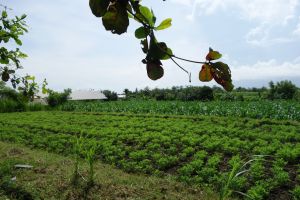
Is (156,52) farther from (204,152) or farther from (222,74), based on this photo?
(204,152)

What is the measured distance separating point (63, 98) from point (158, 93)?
10.9 m

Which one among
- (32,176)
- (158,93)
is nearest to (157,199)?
(32,176)

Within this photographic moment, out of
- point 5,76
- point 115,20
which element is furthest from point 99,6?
point 5,76

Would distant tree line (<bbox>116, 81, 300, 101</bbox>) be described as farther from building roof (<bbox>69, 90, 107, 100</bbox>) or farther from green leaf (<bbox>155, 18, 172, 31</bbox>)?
green leaf (<bbox>155, 18, 172, 31</bbox>)

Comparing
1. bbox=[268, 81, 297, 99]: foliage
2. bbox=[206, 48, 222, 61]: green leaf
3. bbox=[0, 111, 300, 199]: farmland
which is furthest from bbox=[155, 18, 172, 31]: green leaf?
bbox=[268, 81, 297, 99]: foliage

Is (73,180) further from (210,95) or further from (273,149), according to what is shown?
(210,95)

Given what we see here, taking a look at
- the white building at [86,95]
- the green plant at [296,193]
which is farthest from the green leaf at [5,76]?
the white building at [86,95]

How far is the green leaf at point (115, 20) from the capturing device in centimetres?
63

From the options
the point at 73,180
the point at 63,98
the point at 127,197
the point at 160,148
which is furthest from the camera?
the point at 63,98

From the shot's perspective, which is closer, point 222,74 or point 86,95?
point 222,74

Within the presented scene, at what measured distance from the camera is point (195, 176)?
5.30 metres

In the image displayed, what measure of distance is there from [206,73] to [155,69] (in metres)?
0.11

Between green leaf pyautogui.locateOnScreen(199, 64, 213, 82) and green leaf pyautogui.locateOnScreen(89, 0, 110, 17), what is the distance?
239 mm

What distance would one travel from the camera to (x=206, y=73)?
2.28ft
